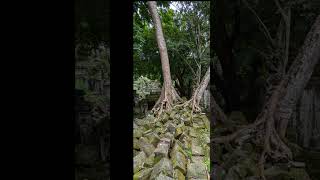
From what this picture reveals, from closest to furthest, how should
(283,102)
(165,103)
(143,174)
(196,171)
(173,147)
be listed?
1. (283,102)
2. (143,174)
3. (196,171)
4. (173,147)
5. (165,103)

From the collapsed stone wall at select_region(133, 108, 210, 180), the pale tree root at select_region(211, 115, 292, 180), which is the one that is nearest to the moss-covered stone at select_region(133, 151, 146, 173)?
the collapsed stone wall at select_region(133, 108, 210, 180)

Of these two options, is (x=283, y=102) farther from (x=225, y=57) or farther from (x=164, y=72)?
(x=164, y=72)

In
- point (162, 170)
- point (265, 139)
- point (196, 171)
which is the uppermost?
point (265, 139)

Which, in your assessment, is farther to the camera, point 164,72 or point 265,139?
point 164,72

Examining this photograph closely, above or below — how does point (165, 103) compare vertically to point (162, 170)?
above

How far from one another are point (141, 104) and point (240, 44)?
6354 millimetres

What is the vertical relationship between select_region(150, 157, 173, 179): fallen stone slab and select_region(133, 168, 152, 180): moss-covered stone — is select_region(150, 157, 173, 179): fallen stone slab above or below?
above

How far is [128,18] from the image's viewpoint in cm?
119

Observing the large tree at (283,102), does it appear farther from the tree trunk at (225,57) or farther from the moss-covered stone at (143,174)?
the moss-covered stone at (143,174)

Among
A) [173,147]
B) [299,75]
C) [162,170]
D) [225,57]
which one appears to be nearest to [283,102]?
[299,75]

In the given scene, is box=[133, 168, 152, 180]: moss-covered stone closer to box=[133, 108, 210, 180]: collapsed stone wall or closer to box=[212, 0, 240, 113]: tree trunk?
box=[133, 108, 210, 180]: collapsed stone wall

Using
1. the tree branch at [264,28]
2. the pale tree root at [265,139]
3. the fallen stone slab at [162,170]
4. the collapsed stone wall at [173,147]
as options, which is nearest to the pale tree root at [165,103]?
the collapsed stone wall at [173,147]

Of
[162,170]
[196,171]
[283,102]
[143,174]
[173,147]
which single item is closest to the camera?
[283,102]

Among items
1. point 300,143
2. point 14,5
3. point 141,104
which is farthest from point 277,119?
point 141,104
